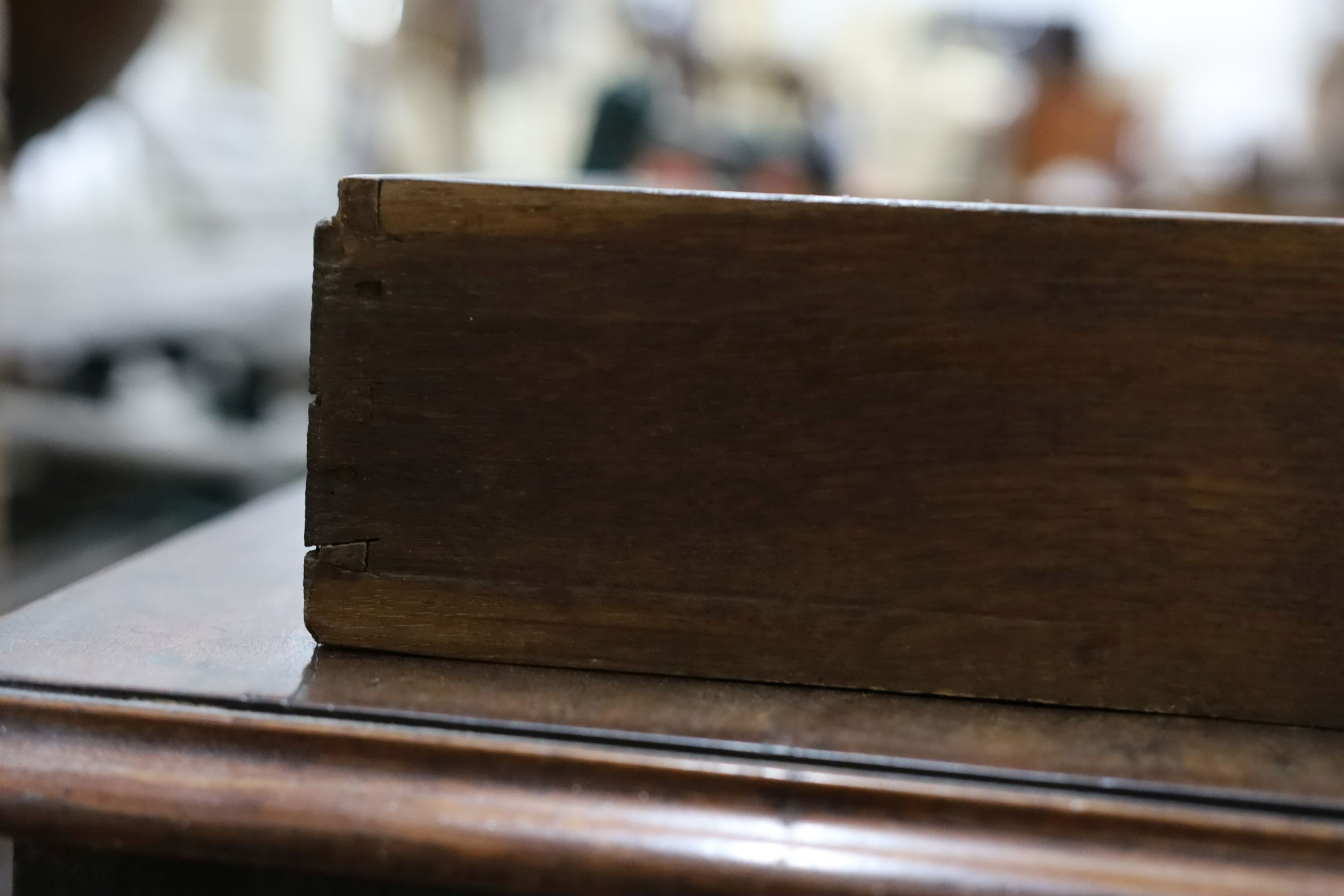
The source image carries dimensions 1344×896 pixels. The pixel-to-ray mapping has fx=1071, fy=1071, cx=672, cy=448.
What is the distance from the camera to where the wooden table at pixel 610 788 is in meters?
0.32

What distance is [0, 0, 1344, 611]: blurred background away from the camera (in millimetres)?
1346

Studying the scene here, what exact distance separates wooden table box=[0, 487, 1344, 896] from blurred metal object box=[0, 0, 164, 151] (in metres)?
1.23

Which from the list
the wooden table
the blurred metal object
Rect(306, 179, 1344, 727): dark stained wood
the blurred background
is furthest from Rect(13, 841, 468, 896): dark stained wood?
the blurred metal object

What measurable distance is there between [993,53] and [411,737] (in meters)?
6.83

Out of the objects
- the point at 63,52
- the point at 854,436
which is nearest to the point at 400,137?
the point at 63,52

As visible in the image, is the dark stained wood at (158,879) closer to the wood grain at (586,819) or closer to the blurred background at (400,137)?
the wood grain at (586,819)

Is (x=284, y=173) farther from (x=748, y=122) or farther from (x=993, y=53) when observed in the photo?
(x=993, y=53)

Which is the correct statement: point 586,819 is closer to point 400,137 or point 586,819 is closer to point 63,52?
point 63,52

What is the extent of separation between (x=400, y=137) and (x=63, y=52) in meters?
2.30

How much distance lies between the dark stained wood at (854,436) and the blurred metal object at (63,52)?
1219 mm

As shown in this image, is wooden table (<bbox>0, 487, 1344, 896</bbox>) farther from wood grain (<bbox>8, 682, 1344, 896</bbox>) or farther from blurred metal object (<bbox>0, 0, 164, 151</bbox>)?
blurred metal object (<bbox>0, 0, 164, 151</bbox>)

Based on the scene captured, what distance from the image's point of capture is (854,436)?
391mm

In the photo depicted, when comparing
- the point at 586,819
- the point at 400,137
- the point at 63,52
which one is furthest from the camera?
the point at 400,137

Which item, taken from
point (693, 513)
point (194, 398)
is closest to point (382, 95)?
point (194, 398)
